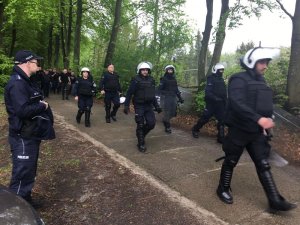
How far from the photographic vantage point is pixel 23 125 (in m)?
4.56

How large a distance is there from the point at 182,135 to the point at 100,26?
60.3 ft

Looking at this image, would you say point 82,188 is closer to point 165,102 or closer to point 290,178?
point 290,178

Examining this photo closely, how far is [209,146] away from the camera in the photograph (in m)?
8.17

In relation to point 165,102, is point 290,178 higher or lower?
lower

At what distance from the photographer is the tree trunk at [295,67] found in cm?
1039

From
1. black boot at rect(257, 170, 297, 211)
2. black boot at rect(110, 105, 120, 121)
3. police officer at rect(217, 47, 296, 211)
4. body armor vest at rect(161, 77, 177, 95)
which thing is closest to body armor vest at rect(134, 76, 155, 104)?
body armor vest at rect(161, 77, 177, 95)

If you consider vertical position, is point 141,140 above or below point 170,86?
below

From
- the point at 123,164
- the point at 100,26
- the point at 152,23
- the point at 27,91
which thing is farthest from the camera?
the point at 100,26

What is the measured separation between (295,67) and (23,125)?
8.58 meters

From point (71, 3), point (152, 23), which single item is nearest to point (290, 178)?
point (152, 23)

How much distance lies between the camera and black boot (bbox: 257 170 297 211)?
14.8ft

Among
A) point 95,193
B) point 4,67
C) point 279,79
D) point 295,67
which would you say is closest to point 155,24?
point 279,79

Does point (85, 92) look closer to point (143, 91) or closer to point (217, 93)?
point (143, 91)

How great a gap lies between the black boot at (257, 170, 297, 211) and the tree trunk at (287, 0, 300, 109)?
6588 millimetres
